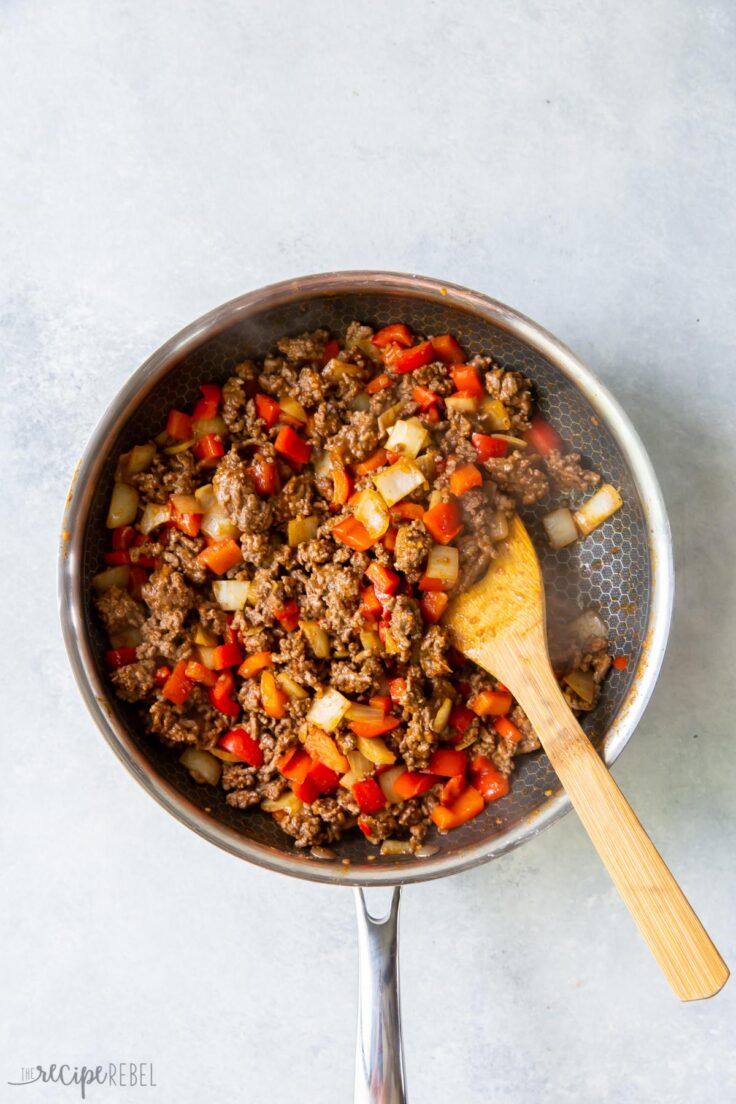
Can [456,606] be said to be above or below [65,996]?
above

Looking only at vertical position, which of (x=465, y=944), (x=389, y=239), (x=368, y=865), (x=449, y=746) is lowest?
(x=465, y=944)

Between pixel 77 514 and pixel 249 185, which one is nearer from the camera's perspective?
pixel 77 514

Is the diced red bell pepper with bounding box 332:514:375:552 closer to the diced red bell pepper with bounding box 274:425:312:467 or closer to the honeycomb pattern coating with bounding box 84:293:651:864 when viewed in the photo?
the diced red bell pepper with bounding box 274:425:312:467

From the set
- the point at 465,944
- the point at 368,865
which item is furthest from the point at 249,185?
the point at 465,944

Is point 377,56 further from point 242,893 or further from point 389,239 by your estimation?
point 242,893

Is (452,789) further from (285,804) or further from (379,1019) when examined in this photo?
(379,1019)

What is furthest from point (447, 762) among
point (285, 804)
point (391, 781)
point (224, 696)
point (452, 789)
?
point (224, 696)
